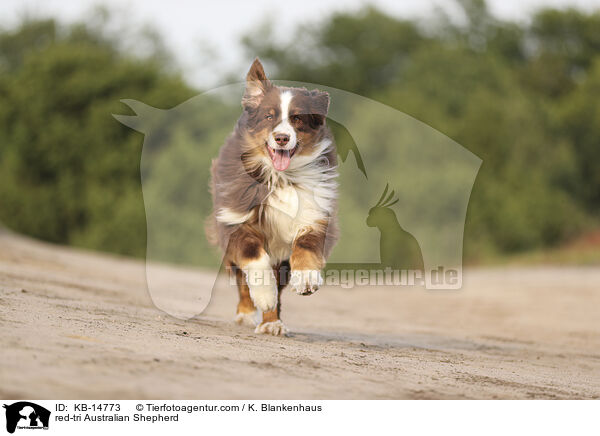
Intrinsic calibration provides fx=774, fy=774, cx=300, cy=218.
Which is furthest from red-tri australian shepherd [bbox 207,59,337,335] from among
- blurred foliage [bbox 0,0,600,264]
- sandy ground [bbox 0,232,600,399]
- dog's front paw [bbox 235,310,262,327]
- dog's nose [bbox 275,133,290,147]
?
blurred foliage [bbox 0,0,600,264]

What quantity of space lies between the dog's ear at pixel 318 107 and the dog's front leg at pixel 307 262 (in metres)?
0.83

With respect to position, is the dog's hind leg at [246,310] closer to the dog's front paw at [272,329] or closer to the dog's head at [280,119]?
the dog's front paw at [272,329]

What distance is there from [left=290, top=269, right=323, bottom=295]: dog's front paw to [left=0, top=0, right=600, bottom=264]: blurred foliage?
16.5 meters

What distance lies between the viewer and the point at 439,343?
24.5ft

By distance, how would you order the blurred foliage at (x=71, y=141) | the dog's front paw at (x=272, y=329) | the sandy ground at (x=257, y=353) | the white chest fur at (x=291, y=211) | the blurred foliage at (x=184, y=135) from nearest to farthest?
the sandy ground at (x=257, y=353) < the white chest fur at (x=291, y=211) < the dog's front paw at (x=272, y=329) < the blurred foliage at (x=184, y=135) < the blurred foliage at (x=71, y=141)

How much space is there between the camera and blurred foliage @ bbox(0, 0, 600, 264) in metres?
27.2

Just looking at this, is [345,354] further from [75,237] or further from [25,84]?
[25,84]

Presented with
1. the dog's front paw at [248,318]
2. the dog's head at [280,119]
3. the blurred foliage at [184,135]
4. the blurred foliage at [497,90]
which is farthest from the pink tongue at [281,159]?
the blurred foliage at [497,90]

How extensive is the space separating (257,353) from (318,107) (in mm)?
2020

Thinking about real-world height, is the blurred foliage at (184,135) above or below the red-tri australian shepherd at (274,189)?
above

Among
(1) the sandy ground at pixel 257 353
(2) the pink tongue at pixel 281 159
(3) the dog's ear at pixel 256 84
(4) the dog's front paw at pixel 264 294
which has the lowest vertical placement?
(1) the sandy ground at pixel 257 353

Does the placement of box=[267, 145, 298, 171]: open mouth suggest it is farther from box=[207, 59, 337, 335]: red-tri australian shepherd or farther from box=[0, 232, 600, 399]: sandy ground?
box=[0, 232, 600, 399]: sandy ground

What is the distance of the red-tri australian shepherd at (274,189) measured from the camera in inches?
225
